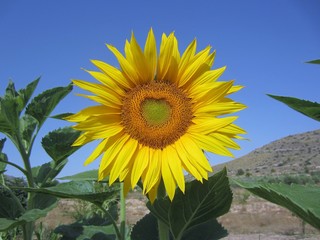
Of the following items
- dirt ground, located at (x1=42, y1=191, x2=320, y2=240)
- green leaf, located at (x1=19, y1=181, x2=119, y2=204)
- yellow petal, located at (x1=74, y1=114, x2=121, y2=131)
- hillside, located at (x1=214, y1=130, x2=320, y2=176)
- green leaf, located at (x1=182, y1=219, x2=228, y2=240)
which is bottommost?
dirt ground, located at (x1=42, y1=191, x2=320, y2=240)

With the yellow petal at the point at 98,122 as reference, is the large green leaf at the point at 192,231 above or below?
below

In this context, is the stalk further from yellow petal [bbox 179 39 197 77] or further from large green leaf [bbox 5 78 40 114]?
yellow petal [bbox 179 39 197 77]

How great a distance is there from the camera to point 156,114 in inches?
64.0

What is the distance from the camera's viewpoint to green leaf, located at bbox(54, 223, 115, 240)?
183 cm

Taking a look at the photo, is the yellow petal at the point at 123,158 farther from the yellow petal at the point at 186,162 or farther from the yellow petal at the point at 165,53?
the yellow petal at the point at 165,53

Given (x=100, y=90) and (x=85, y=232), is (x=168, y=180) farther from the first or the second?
(x=85, y=232)

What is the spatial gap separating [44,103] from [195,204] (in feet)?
2.67

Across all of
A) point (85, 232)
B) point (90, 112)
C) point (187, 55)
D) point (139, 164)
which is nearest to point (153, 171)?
point (139, 164)

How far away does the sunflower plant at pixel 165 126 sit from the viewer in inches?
55.9

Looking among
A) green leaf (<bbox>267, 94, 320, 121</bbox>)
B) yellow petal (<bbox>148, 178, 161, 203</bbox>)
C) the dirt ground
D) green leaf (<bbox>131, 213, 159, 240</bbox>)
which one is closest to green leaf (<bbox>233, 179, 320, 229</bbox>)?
green leaf (<bbox>267, 94, 320, 121</bbox>)

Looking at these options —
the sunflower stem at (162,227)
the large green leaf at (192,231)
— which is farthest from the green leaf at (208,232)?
the sunflower stem at (162,227)

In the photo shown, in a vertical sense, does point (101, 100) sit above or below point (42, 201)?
above

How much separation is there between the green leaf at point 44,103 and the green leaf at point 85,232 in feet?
1.56

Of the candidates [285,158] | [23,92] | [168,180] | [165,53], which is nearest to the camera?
[168,180]
